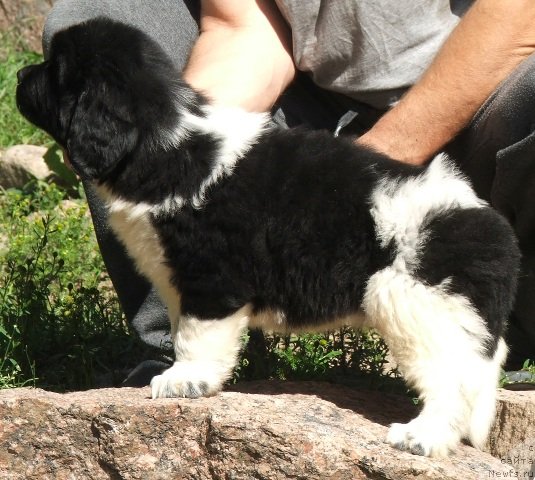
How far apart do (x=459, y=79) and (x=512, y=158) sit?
49cm

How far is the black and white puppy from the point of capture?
3.26m

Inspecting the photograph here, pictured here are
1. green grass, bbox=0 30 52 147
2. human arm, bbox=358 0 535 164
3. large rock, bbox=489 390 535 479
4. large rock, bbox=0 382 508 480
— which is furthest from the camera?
green grass, bbox=0 30 52 147

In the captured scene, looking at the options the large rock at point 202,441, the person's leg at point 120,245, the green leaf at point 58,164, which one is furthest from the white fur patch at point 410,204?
the green leaf at point 58,164

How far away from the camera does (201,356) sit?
351 centimetres

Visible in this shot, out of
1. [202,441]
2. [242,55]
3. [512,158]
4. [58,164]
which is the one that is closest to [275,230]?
[202,441]

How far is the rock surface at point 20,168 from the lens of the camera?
730 centimetres

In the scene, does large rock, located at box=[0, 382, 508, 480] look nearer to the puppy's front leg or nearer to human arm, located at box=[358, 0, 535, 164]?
the puppy's front leg

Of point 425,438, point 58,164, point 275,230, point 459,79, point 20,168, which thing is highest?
point 459,79

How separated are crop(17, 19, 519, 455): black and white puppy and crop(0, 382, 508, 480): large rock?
0.14m

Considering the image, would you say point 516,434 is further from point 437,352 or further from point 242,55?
point 242,55

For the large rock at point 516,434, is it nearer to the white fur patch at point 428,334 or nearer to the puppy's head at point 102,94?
the white fur patch at point 428,334

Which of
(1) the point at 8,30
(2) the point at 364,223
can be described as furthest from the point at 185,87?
(1) the point at 8,30

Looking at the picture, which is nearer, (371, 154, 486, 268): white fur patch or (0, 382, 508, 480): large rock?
(0, 382, 508, 480): large rock

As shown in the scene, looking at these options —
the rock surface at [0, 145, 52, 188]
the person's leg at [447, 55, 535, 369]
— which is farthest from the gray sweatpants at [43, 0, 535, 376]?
the rock surface at [0, 145, 52, 188]
